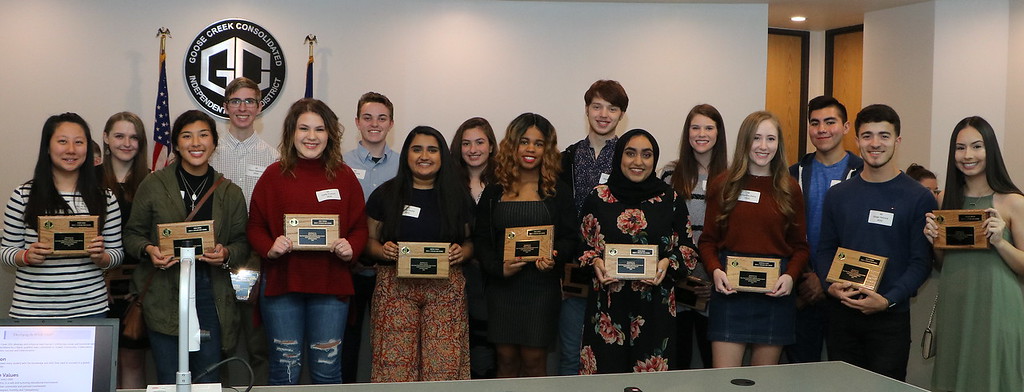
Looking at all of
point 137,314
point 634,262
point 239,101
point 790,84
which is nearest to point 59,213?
point 137,314

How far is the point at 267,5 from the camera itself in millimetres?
7469

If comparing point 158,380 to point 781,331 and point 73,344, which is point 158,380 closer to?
point 73,344

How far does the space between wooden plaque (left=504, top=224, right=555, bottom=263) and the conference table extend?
127cm

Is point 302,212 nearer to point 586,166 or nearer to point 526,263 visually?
point 526,263

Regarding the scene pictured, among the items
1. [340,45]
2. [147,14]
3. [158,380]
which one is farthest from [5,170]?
[158,380]

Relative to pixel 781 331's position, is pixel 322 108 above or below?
above

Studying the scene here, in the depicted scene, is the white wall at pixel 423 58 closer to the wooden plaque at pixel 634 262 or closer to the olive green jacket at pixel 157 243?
the olive green jacket at pixel 157 243

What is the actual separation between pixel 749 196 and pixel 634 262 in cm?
66

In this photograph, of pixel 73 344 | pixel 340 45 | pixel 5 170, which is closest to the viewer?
pixel 73 344

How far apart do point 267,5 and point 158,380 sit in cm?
405

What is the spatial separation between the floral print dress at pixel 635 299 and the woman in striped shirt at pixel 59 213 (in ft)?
7.27

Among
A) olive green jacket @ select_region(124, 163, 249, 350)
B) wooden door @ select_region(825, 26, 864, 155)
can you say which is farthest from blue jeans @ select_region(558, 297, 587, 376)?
wooden door @ select_region(825, 26, 864, 155)

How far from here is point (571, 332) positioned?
4504 millimetres

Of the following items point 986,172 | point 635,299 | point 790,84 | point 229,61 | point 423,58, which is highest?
point 790,84
